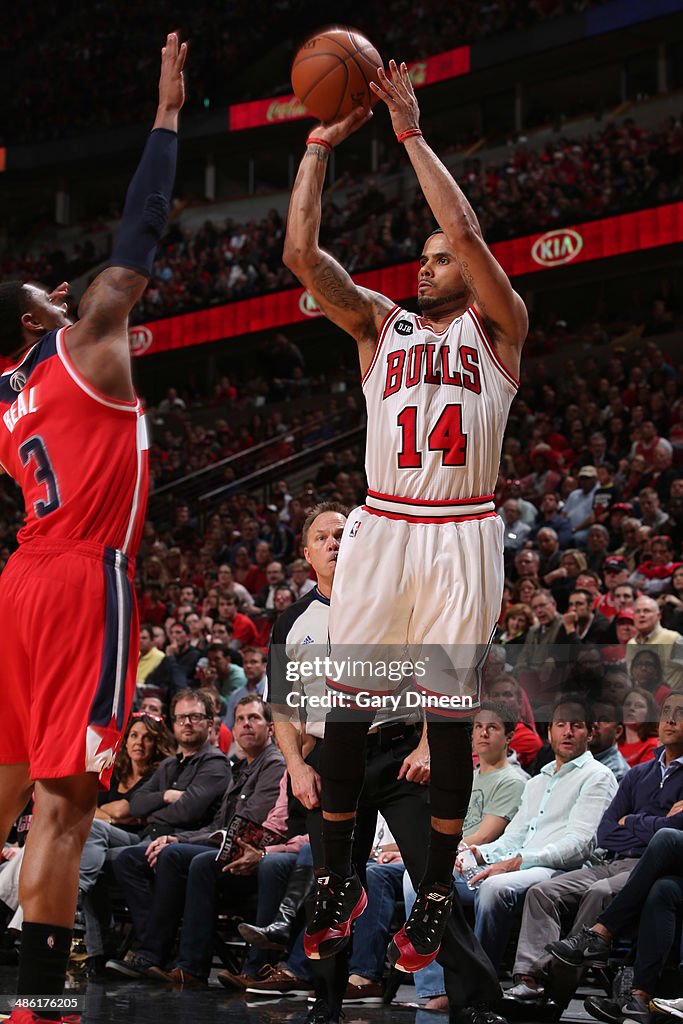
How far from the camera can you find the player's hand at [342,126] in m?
4.37

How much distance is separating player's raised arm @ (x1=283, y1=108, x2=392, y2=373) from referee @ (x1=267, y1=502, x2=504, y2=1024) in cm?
107

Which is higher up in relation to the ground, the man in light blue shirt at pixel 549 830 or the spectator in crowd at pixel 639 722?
the spectator in crowd at pixel 639 722

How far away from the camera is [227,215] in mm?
29391

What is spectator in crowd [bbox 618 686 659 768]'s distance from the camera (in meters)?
7.03

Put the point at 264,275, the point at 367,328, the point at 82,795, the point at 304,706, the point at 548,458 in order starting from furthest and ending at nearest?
the point at 264,275
the point at 548,458
the point at 304,706
the point at 367,328
the point at 82,795

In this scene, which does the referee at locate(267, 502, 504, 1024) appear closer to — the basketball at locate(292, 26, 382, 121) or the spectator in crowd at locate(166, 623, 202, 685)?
the basketball at locate(292, 26, 382, 121)

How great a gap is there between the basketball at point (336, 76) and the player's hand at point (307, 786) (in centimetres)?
257

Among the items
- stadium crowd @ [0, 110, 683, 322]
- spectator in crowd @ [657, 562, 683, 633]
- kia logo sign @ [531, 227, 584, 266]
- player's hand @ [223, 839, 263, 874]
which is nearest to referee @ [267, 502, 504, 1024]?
player's hand @ [223, 839, 263, 874]

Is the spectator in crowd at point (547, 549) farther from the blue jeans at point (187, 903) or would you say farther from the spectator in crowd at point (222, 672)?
the blue jeans at point (187, 903)

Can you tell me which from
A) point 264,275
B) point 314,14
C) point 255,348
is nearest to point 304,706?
point 264,275

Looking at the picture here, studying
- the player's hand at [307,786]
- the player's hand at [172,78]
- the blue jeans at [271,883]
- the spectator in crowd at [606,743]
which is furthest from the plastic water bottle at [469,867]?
the player's hand at [172,78]

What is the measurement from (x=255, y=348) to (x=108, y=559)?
80.9 feet

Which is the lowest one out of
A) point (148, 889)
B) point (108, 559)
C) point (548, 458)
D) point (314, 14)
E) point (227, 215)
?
point (148, 889)

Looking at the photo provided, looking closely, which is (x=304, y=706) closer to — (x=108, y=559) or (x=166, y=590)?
(x=108, y=559)
